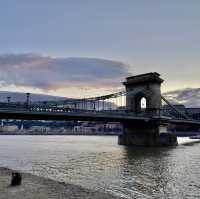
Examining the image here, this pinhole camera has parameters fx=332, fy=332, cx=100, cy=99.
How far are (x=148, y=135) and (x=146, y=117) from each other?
221 inches

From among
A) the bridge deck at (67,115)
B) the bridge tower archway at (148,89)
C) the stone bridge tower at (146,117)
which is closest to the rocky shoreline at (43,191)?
the bridge deck at (67,115)

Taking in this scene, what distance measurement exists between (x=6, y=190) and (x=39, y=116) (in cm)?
4161

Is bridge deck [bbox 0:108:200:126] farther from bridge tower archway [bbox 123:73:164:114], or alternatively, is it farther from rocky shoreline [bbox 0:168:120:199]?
rocky shoreline [bbox 0:168:120:199]

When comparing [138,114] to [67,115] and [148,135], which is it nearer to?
[148,135]

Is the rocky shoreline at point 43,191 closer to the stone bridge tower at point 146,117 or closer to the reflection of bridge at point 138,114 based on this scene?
the reflection of bridge at point 138,114

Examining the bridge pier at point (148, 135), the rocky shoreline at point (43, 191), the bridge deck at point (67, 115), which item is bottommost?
the rocky shoreline at point (43, 191)

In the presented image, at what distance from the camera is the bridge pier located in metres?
87.4

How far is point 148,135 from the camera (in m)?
90.2

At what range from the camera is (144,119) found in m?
86.8

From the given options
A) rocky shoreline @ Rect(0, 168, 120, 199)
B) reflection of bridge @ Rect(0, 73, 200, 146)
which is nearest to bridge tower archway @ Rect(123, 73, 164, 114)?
reflection of bridge @ Rect(0, 73, 200, 146)

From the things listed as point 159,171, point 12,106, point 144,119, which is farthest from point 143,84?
point 159,171

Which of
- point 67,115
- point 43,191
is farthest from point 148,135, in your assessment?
point 43,191

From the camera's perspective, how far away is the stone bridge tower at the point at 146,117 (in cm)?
8862

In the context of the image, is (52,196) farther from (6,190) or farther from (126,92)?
(126,92)
